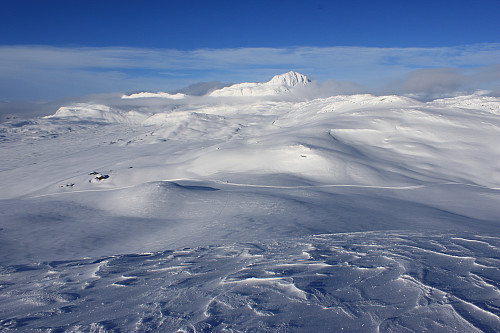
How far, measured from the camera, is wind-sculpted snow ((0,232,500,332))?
4246 mm

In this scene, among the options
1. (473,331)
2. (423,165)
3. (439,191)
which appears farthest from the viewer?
(423,165)

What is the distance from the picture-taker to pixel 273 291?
203 inches

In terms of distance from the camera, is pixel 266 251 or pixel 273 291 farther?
pixel 266 251

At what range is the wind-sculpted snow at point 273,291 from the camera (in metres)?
4.25

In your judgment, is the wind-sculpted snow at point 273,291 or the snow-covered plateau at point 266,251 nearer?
the wind-sculpted snow at point 273,291

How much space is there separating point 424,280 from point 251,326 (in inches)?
120

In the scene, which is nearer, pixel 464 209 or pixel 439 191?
pixel 464 209

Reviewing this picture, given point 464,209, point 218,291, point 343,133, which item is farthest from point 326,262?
point 343,133

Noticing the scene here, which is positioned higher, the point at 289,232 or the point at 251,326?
the point at 251,326

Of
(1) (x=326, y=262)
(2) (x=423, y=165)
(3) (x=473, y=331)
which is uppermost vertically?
(3) (x=473, y=331)

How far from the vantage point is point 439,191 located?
20547 millimetres

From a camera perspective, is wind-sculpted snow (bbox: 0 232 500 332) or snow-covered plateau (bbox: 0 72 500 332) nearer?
wind-sculpted snow (bbox: 0 232 500 332)

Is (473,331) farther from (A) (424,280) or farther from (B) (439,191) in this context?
(B) (439,191)

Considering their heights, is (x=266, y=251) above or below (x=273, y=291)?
below
